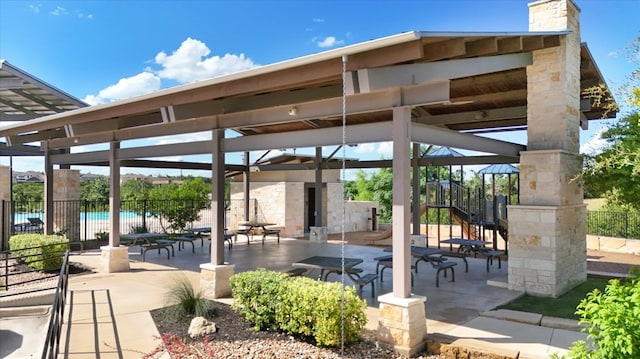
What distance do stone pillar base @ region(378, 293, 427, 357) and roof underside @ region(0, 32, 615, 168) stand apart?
2054mm

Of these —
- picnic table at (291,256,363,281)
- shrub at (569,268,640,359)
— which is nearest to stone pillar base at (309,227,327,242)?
picnic table at (291,256,363,281)

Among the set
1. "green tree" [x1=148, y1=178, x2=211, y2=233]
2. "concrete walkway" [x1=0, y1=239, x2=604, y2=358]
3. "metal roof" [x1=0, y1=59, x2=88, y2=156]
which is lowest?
"concrete walkway" [x1=0, y1=239, x2=604, y2=358]

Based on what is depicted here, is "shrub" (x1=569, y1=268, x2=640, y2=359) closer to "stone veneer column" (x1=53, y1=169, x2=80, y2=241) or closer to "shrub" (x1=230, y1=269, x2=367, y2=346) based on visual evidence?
"shrub" (x1=230, y1=269, x2=367, y2=346)

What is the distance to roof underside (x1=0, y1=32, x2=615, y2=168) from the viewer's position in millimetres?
4621

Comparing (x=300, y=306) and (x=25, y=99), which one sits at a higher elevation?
(x=25, y=99)

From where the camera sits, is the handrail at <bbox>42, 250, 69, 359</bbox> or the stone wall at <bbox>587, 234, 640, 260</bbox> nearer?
the handrail at <bbox>42, 250, 69, 359</bbox>

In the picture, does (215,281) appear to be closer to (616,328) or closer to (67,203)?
(616,328)

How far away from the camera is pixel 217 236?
287 inches

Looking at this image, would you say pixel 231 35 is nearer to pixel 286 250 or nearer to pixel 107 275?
pixel 286 250

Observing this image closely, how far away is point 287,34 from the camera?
21.2 m

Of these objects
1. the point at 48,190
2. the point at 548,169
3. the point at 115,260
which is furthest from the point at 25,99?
the point at 548,169

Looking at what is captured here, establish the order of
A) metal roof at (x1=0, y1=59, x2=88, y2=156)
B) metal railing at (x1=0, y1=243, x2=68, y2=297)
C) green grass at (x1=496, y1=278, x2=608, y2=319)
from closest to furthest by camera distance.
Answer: green grass at (x1=496, y1=278, x2=608, y2=319) → metal railing at (x1=0, y1=243, x2=68, y2=297) → metal roof at (x1=0, y1=59, x2=88, y2=156)

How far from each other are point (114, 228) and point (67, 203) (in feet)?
17.2

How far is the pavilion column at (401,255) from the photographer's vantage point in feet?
15.8
